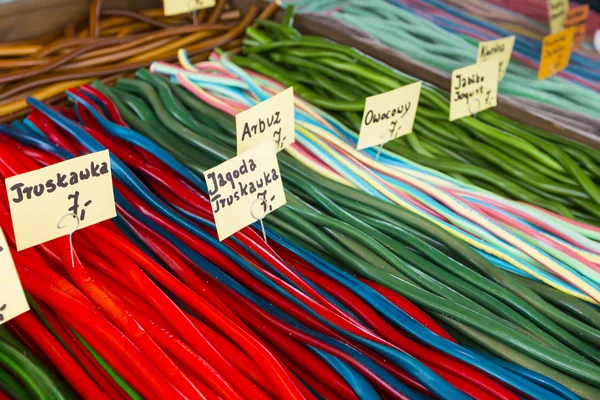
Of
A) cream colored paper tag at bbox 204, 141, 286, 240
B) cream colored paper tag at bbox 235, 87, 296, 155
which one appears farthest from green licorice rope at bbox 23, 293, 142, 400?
cream colored paper tag at bbox 235, 87, 296, 155

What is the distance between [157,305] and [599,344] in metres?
0.62

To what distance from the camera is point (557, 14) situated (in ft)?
5.05

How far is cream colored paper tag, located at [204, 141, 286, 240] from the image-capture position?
0.75 m

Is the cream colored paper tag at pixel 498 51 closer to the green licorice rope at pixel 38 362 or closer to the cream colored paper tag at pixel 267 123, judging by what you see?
the cream colored paper tag at pixel 267 123

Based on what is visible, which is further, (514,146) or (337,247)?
(514,146)

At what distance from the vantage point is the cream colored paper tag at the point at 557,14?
1.52 metres

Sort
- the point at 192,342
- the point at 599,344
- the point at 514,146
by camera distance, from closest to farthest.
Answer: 1. the point at 192,342
2. the point at 599,344
3. the point at 514,146

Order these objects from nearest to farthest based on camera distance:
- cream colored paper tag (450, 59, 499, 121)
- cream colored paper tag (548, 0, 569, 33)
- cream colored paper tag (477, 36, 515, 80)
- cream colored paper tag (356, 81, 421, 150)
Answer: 1. cream colored paper tag (356, 81, 421, 150)
2. cream colored paper tag (450, 59, 499, 121)
3. cream colored paper tag (477, 36, 515, 80)
4. cream colored paper tag (548, 0, 569, 33)

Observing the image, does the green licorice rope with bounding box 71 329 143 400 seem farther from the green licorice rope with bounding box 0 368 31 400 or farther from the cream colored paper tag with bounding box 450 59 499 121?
the cream colored paper tag with bounding box 450 59 499 121

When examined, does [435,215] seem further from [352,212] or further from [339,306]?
[339,306]

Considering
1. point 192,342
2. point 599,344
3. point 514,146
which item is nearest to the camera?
point 192,342

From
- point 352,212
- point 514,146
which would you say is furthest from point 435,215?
point 514,146

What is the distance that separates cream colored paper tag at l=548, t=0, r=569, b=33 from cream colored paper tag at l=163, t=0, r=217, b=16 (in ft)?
2.97

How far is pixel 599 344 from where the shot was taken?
80cm
